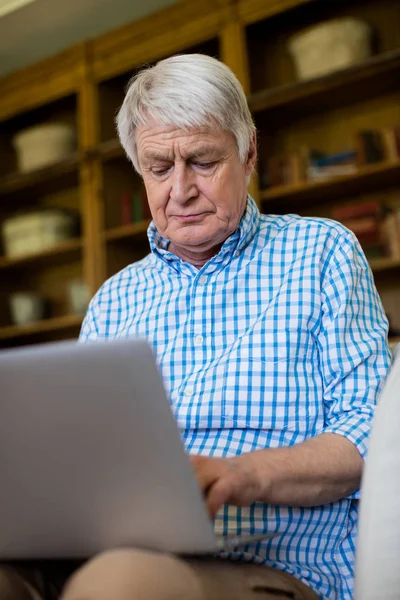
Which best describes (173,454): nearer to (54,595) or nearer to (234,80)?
(54,595)

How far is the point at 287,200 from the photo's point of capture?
3.12m

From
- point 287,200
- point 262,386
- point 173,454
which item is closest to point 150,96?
point 262,386

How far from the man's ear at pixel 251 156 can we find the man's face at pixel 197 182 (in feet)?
0.18

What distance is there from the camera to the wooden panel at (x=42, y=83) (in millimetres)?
3705

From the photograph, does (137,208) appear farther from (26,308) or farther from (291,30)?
(291,30)

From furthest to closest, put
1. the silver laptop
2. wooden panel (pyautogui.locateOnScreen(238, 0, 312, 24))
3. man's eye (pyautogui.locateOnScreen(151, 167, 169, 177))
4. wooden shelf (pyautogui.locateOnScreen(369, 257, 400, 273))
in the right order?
wooden panel (pyautogui.locateOnScreen(238, 0, 312, 24)), wooden shelf (pyautogui.locateOnScreen(369, 257, 400, 273)), man's eye (pyautogui.locateOnScreen(151, 167, 169, 177)), the silver laptop

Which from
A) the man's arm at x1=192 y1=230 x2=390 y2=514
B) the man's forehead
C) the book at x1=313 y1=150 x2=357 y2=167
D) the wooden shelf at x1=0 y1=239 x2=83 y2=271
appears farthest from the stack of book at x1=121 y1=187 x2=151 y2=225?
the man's arm at x1=192 y1=230 x2=390 y2=514

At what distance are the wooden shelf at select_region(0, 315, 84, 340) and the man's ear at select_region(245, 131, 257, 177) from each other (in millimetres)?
2199

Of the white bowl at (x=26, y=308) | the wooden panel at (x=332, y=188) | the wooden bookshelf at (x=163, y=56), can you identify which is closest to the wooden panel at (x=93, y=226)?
the wooden bookshelf at (x=163, y=56)

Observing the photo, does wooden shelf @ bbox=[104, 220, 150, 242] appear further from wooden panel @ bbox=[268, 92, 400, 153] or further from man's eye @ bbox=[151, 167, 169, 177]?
man's eye @ bbox=[151, 167, 169, 177]

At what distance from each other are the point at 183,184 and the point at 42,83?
2825 millimetres

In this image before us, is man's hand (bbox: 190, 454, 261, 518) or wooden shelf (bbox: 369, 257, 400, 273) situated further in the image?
wooden shelf (bbox: 369, 257, 400, 273)

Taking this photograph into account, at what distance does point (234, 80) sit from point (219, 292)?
0.39m

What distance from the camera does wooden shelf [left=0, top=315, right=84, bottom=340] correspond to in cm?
356
